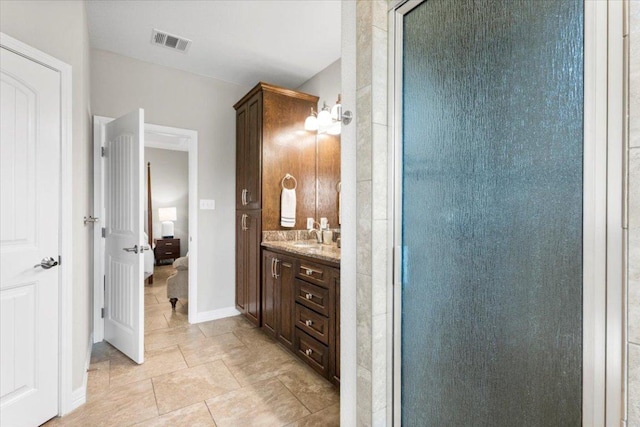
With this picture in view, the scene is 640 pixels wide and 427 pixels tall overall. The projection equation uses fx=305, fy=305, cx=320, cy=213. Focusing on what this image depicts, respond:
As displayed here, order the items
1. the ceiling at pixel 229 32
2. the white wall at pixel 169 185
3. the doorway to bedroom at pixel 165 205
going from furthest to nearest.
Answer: the white wall at pixel 169 185 < the doorway to bedroom at pixel 165 205 < the ceiling at pixel 229 32

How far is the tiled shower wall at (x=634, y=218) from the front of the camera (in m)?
0.60

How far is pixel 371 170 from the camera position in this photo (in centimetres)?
117

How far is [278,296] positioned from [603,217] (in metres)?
2.37

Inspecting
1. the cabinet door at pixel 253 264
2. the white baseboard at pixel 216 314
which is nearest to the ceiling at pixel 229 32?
the cabinet door at pixel 253 264

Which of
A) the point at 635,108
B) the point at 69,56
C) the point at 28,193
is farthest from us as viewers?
the point at 69,56

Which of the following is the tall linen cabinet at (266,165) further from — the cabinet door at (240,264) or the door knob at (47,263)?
the door knob at (47,263)

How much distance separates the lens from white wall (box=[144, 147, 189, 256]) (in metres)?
6.80

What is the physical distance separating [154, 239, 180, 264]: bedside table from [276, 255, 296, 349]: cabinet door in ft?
16.4

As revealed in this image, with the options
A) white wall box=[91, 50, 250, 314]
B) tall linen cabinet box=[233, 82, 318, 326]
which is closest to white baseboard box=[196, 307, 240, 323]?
white wall box=[91, 50, 250, 314]

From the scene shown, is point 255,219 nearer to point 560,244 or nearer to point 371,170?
point 371,170

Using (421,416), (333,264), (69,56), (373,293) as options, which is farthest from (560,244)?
(69,56)

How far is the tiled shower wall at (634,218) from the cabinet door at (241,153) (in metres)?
3.13

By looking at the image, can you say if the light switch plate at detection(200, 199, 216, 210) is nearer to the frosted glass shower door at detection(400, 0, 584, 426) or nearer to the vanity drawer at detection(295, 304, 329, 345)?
the vanity drawer at detection(295, 304, 329, 345)

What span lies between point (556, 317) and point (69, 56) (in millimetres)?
2704
